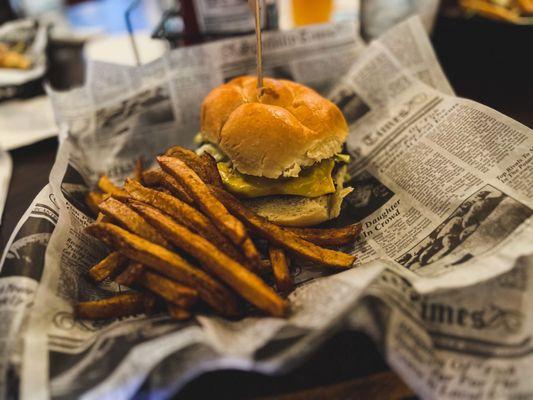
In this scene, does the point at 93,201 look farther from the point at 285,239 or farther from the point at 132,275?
the point at 285,239

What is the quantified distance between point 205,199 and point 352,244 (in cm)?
59

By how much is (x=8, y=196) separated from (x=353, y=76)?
1.72 m

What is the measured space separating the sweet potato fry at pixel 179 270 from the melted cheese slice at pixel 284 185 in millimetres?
406

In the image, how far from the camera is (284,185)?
1.48 metres

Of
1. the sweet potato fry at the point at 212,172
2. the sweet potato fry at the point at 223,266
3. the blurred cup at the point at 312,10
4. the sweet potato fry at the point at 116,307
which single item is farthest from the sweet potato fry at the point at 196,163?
the blurred cup at the point at 312,10

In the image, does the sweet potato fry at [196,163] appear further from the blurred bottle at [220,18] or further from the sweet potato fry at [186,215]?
the blurred bottle at [220,18]

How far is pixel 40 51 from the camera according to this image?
2.81 m

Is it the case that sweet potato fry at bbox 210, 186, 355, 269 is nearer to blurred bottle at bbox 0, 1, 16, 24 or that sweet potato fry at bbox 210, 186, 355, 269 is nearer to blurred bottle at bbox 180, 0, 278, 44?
blurred bottle at bbox 180, 0, 278, 44

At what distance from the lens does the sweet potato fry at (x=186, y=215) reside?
3.93ft

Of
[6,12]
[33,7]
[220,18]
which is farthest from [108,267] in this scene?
[33,7]

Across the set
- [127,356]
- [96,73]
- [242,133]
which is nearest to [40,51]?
[96,73]

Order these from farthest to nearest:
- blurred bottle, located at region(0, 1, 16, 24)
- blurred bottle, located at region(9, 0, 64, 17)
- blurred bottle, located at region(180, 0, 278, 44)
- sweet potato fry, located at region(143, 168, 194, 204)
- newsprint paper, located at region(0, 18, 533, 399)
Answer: blurred bottle, located at region(9, 0, 64, 17) < blurred bottle, located at region(0, 1, 16, 24) < blurred bottle, located at region(180, 0, 278, 44) < sweet potato fry, located at region(143, 168, 194, 204) < newsprint paper, located at region(0, 18, 533, 399)

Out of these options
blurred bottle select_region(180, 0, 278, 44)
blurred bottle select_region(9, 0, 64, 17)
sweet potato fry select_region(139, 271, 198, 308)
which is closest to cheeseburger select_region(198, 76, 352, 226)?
sweet potato fry select_region(139, 271, 198, 308)

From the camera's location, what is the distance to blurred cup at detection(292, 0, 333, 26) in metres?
2.64
